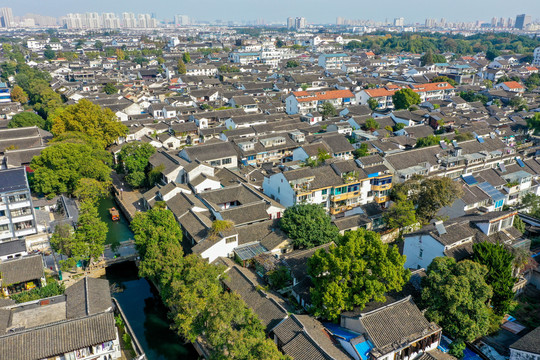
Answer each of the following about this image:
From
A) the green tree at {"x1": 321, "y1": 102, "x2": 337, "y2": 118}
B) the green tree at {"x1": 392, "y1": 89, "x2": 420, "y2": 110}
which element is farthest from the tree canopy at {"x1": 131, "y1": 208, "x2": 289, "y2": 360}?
the green tree at {"x1": 392, "y1": 89, "x2": 420, "y2": 110}

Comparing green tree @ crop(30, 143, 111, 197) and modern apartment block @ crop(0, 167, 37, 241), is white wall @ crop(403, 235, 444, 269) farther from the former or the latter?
green tree @ crop(30, 143, 111, 197)

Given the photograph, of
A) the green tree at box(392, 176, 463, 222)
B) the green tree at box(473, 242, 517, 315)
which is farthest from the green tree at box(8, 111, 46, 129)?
the green tree at box(473, 242, 517, 315)

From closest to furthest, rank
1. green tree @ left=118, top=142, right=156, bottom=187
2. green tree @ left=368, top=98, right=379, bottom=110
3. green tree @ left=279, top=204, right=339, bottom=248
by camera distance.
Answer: green tree @ left=279, top=204, right=339, bottom=248
green tree @ left=118, top=142, right=156, bottom=187
green tree @ left=368, top=98, right=379, bottom=110

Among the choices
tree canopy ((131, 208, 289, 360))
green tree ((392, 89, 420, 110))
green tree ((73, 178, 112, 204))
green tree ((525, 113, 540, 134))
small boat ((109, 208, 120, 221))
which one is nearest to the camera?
tree canopy ((131, 208, 289, 360))

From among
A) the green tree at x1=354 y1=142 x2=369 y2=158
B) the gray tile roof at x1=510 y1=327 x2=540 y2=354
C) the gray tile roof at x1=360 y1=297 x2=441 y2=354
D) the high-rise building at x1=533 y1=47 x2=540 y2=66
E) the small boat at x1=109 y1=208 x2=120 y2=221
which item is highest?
the high-rise building at x1=533 y1=47 x2=540 y2=66

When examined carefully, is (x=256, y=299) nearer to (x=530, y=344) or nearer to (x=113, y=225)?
(x=530, y=344)

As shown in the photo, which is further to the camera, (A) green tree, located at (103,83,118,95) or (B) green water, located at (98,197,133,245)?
(A) green tree, located at (103,83,118,95)

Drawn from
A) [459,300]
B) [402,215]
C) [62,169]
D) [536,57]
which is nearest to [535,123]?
[402,215]

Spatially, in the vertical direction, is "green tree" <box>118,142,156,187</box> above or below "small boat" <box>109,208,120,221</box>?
above
